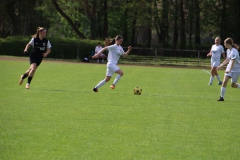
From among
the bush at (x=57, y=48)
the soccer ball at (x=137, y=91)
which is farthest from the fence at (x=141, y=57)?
the soccer ball at (x=137, y=91)

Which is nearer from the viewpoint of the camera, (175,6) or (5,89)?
(5,89)

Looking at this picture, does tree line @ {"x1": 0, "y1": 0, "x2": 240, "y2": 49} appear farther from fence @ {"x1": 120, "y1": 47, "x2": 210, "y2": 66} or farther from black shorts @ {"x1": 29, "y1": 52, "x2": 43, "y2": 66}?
black shorts @ {"x1": 29, "y1": 52, "x2": 43, "y2": 66}

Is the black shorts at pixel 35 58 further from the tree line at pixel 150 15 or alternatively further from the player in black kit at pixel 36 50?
the tree line at pixel 150 15

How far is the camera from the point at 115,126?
32.5ft

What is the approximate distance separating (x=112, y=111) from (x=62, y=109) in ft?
3.78

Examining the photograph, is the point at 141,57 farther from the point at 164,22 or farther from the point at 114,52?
the point at 114,52

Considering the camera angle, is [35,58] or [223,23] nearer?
[35,58]

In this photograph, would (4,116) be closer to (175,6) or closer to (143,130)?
(143,130)

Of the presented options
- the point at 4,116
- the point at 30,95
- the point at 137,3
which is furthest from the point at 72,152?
the point at 137,3

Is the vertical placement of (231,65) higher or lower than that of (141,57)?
higher

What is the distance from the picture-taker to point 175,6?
60.1 metres

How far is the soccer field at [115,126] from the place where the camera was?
771cm

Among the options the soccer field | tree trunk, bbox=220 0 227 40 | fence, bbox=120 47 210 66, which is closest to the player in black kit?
the soccer field

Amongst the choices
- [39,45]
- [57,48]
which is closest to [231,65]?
[39,45]
